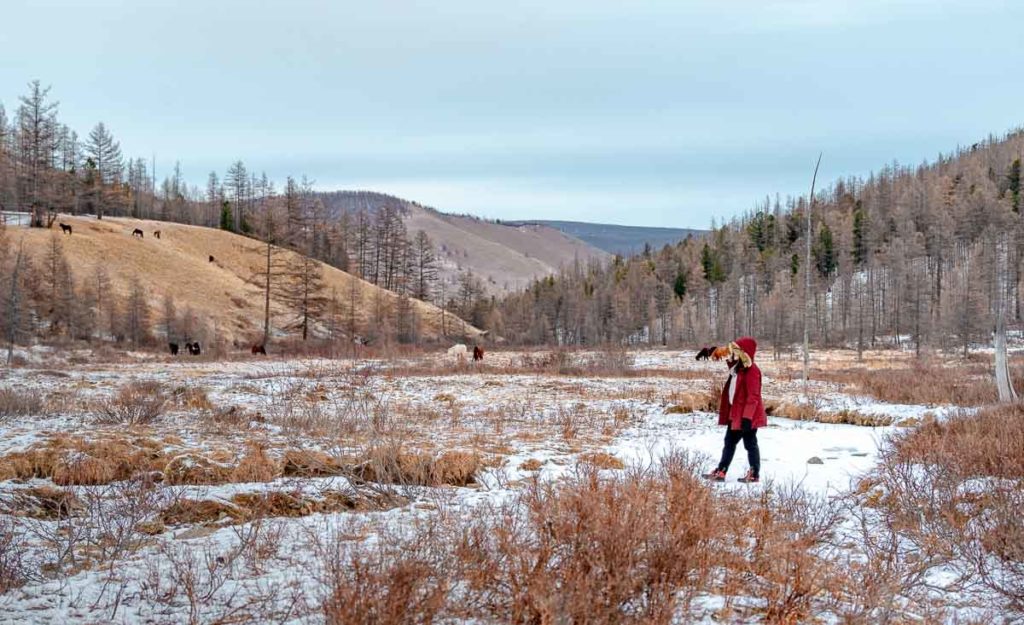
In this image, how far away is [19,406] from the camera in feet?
36.6

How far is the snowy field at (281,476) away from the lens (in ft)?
12.5

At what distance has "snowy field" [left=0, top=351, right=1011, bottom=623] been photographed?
3.79 meters

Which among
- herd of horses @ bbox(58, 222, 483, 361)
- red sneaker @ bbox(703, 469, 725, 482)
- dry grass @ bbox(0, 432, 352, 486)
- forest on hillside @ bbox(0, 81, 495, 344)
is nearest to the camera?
dry grass @ bbox(0, 432, 352, 486)

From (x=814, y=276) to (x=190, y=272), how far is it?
72.8 meters

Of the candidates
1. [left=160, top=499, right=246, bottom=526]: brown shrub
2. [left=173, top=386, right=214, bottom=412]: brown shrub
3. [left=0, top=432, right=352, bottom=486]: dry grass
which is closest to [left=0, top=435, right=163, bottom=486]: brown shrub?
[left=0, top=432, right=352, bottom=486]: dry grass

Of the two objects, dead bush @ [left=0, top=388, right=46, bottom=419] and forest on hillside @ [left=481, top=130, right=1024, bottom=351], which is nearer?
dead bush @ [left=0, top=388, right=46, bottom=419]

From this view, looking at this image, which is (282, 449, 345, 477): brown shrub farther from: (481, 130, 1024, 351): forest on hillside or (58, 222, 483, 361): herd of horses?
(481, 130, 1024, 351): forest on hillside

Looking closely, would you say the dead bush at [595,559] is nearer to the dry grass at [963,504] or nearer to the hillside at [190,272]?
the dry grass at [963,504]

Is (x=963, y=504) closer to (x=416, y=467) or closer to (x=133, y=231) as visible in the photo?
(x=416, y=467)

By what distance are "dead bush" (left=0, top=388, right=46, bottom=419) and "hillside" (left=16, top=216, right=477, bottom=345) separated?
3743 cm

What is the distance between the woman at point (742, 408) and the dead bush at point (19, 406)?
10934 millimetres

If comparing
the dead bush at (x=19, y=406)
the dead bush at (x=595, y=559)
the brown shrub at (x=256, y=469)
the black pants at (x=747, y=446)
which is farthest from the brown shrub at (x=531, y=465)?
the dead bush at (x=19, y=406)

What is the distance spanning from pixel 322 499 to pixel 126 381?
50.0 feet

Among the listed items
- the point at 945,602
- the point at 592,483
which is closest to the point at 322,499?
the point at 592,483
